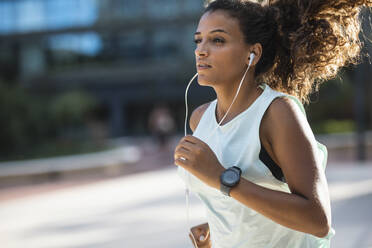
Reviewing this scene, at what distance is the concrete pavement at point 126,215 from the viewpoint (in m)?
5.60

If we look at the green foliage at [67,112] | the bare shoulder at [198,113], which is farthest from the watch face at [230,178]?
the green foliage at [67,112]

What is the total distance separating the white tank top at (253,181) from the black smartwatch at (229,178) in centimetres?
9

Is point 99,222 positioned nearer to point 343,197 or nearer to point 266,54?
point 343,197

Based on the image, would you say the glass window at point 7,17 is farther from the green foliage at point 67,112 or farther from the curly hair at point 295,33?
the curly hair at point 295,33

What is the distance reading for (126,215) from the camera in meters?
7.18

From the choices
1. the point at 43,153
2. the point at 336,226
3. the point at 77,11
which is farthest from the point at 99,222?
the point at 77,11

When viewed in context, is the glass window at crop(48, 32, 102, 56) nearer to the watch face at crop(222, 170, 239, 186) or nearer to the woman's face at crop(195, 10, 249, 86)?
the woman's face at crop(195, 10, 249, 86)

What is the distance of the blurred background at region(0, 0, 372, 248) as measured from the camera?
22.2 ft

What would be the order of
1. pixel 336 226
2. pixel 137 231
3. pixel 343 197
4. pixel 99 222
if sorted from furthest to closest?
1. pixel 343 197
2. pixel 99 222
3. pixel 137 231
4. pixel 336 226

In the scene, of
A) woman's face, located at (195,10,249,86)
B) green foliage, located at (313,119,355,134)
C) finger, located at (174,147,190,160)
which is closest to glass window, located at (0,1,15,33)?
green foliage, located at (313,119,355,134)

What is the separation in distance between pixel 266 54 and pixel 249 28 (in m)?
0.15

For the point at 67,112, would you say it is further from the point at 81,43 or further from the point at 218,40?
the point at 218,40

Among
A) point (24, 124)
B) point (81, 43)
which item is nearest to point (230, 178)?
point (24, 124)

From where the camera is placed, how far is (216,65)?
1.83 meters
